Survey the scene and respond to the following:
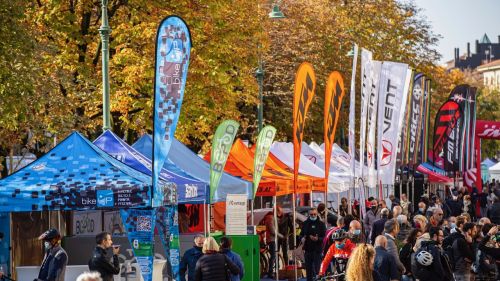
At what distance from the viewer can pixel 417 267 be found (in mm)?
18406

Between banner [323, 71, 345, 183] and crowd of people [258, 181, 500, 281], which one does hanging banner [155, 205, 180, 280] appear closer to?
crowd of people [258, 181, 500, 281]

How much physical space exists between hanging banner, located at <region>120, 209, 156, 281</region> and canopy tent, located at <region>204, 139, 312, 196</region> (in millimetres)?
9885

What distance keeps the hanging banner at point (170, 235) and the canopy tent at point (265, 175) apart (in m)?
8.86

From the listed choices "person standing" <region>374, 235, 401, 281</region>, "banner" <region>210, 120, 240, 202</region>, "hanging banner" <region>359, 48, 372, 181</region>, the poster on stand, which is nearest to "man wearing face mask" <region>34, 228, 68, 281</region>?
"person standing" <region>374, 235, 401, 281</region>

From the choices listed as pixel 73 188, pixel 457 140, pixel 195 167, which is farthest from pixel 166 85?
pixel 457 140

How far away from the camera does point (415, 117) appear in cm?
4075

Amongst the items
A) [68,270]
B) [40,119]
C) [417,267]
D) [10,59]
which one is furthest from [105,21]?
[417,267]

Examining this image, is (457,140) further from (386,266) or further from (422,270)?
(386,266)

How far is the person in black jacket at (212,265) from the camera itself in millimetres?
18234

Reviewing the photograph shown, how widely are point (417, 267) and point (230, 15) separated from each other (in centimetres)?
2147

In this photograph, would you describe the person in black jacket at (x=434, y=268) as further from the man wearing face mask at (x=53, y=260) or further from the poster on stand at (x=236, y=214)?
the poster on stand at (x=236, y=214)

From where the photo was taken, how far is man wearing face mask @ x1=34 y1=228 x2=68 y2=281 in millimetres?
17391

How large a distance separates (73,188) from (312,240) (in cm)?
886

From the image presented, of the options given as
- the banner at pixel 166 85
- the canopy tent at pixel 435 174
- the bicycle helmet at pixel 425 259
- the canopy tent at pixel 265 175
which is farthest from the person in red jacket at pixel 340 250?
the canopy tent at pixel 435 174
